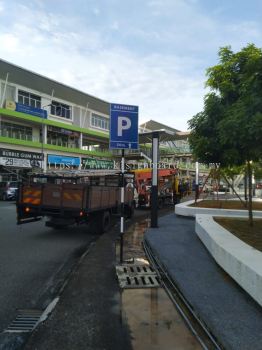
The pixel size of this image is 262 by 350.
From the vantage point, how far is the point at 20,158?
132 feet

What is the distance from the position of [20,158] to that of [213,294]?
3752 centimetres

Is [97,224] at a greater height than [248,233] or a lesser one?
lesser

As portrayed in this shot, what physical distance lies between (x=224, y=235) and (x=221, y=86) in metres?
4.09

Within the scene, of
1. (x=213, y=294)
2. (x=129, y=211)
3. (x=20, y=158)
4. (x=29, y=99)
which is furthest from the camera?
(x=29, y=99)

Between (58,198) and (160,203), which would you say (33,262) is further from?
(160,203)

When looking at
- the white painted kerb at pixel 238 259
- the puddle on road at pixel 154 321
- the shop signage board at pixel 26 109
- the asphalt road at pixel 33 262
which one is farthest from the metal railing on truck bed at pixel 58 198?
the shop signage board at pixel 26 109

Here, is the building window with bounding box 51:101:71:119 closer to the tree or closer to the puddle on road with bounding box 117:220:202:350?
the tree

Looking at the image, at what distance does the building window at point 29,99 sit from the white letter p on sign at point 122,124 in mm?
39474

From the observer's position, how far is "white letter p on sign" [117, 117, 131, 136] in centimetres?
830

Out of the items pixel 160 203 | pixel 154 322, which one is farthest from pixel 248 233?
pixel 160 203

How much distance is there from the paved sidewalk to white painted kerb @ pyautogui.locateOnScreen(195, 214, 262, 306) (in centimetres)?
15

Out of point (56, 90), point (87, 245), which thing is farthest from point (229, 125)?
point (56, 90)

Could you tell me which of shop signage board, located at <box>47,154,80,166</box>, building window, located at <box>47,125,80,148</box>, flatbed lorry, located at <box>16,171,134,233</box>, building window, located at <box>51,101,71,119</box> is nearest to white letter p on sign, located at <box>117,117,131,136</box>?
flatbed lorry, located at <box>16,171,134,233</box>

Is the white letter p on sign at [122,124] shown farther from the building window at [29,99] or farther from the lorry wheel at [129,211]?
the building window at [29,99]
